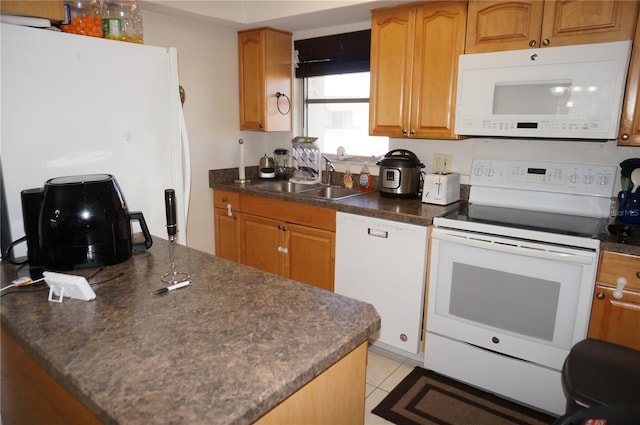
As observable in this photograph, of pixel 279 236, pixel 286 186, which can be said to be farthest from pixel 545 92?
pixel 286 186

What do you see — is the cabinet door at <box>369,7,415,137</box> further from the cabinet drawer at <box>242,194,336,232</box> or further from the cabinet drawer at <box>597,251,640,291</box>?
the cabinet drawer at <box>597,251,640,291</box>

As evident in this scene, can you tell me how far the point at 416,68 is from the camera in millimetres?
2545

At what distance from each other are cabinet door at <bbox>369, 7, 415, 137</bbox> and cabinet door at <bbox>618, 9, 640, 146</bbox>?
1126 mm

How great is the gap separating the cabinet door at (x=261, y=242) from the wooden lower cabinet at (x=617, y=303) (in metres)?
1.92

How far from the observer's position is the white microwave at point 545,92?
195 centimetres

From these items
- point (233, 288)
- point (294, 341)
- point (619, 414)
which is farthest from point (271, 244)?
point (619, 414)

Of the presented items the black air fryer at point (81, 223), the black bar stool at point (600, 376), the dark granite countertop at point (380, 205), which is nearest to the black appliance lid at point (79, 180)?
the black air fryer at point (81, 223)

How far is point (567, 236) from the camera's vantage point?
189 centimetres

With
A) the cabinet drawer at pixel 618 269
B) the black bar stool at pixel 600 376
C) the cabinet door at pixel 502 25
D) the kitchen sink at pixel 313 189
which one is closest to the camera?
the black bar stool at pixel 600 376

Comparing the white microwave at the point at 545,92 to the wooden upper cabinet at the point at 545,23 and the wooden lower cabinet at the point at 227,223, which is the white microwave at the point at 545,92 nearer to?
the wooden upper cabinet at the point at 545,23

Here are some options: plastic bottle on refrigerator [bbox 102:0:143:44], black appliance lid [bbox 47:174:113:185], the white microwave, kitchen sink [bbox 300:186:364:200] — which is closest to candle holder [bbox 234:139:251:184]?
kitchen sink [bbox 300:186:364:200]

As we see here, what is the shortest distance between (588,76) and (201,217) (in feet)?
9.18

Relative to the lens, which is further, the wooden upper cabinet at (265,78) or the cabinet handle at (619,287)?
the wooden upper cabinet at (265,78)

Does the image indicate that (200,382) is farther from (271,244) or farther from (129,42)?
(271,244)
